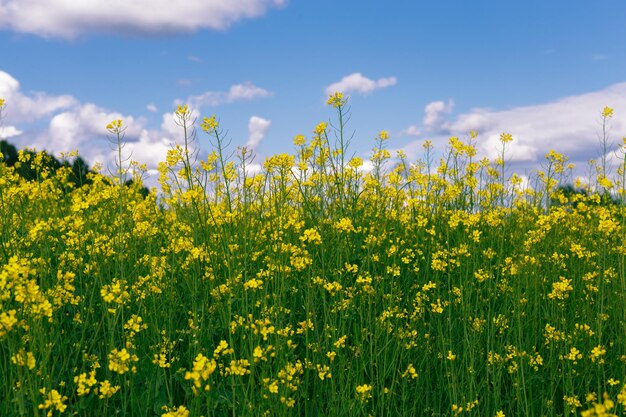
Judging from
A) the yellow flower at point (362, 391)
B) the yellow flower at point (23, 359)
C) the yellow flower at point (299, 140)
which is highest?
the yellow flower at point (299, 140)

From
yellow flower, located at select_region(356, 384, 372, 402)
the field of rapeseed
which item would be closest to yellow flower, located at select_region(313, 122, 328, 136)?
the field of rapeseed

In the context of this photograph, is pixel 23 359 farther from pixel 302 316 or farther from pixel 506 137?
pixel 506 137

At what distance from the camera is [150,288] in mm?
3453

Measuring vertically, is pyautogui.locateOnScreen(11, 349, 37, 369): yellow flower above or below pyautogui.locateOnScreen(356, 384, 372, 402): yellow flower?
above

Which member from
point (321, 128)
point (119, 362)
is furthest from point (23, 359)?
point (321, 128)

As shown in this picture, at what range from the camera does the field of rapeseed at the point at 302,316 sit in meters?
2.68

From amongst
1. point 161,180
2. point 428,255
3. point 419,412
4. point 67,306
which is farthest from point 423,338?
point 161,180

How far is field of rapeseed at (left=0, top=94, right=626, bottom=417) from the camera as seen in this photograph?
2.68m

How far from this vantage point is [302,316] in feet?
12.0

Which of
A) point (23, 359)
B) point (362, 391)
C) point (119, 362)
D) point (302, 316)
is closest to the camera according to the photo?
point (23, 359)

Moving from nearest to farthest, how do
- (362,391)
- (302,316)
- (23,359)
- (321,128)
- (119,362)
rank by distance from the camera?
(23,359), (119,362), (362,391), (302,316), (321,128)

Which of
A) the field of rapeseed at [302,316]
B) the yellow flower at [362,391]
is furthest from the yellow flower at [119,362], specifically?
the yellow flower at [362,391]

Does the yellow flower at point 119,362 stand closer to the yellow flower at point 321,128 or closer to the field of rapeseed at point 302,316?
the field of rapeseed at point 302,316

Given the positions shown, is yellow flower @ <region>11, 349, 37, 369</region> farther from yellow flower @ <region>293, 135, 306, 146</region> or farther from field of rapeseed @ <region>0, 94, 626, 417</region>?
yellow flower @ <region>293, 135, 306, 146</region>
